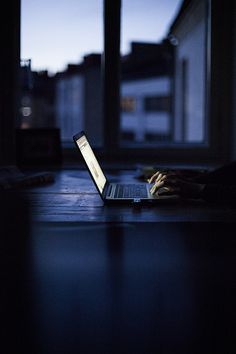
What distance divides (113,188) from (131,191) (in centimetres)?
13

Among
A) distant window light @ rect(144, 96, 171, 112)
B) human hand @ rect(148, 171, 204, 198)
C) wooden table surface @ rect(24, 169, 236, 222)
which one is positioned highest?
distant window light @ rect(144, 96, 171, 112)

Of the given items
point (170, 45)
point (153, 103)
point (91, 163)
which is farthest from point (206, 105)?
point (153, 103)

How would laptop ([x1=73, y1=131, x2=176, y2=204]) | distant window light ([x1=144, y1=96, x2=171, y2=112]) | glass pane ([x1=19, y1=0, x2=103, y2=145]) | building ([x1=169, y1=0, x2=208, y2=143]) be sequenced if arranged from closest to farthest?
laptop ([x1=73, y1=131, x2=176, y2=204]) < glass pane ([x1=19, y1=0, x2=103, y2=145]) < building ([x1=169, y1=0, x2=208, y2=143]) < distant window light ([x1=144, y1=96, x2=171, y2=112])

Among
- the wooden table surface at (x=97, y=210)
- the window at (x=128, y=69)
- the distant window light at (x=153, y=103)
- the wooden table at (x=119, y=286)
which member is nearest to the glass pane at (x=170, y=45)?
the window at (x=128, y=69)

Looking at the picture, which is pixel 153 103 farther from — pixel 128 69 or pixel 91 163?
pixel 91 163

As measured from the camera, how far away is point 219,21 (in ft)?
11.1

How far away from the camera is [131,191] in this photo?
2.19 meters

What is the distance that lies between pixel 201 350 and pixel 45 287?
37cm

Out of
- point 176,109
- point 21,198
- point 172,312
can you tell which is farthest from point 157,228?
point 176,109

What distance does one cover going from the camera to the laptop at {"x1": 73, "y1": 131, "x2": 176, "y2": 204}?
199 centimetres

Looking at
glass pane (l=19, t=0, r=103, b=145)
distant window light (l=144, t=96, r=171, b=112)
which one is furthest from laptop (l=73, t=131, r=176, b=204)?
distant window light (l=144, t=96, r=171, b=112)

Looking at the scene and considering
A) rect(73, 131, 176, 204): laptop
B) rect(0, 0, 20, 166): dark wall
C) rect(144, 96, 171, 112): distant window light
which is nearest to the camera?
rect(73, 131, 176, 204): laptop

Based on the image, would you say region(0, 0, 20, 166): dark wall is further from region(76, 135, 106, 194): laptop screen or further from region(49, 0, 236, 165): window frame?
region(76, 135, 106, 194): laptop screen

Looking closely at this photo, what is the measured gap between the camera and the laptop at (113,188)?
199 centimetres
